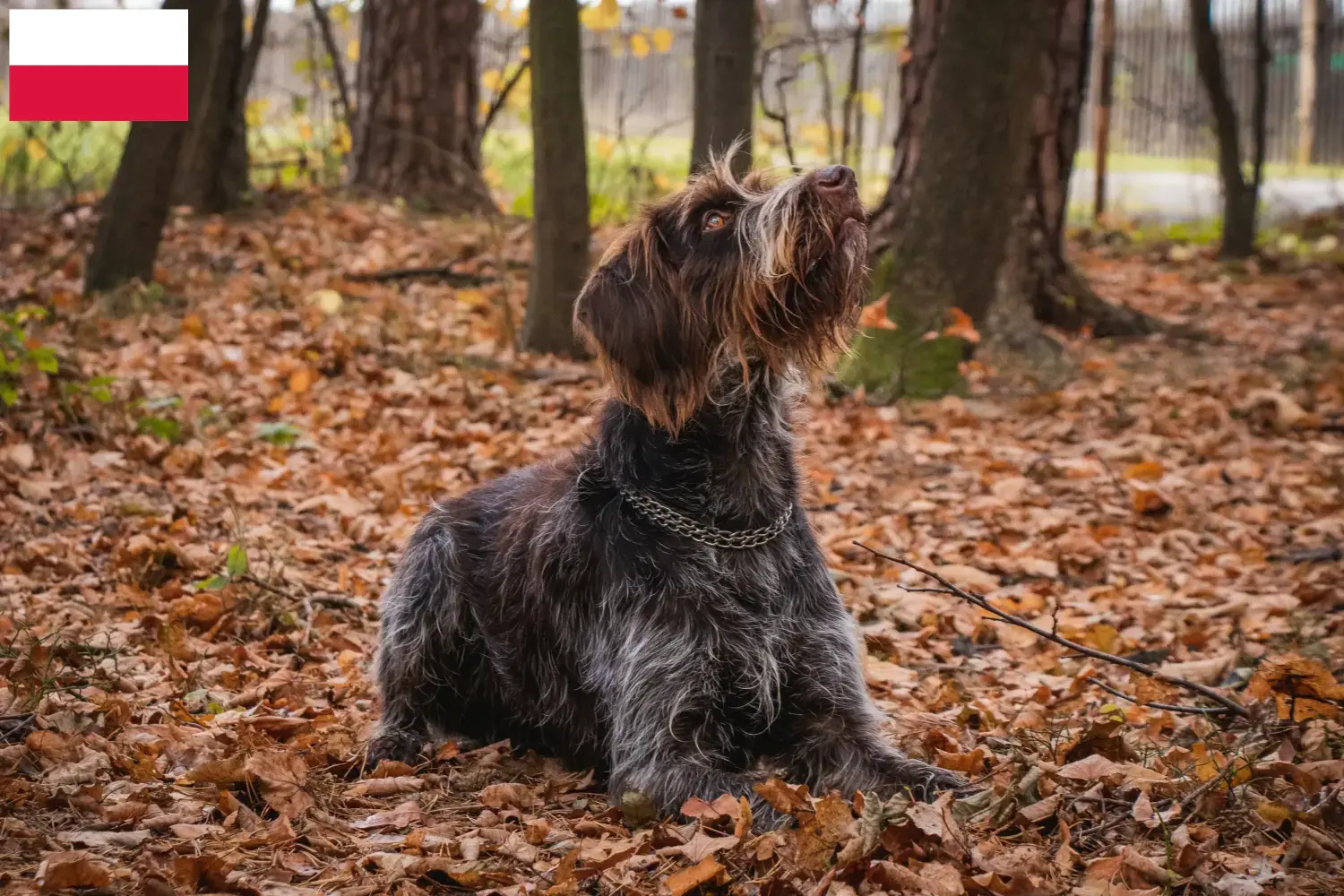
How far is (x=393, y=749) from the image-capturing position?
4.62m

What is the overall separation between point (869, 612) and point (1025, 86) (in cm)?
508

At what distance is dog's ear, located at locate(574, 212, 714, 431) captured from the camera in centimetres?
421

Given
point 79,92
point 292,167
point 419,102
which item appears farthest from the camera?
point 292,167

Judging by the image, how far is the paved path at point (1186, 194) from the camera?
20.3m

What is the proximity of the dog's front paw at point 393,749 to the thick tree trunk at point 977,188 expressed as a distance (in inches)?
220

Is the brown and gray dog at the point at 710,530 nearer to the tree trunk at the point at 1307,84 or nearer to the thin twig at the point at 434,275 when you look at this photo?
the thin twig at the point at 434,275

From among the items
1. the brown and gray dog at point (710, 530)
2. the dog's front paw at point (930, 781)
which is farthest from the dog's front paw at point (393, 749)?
the dog's front paw at point (930, 781)

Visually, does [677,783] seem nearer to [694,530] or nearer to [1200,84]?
[694,530]

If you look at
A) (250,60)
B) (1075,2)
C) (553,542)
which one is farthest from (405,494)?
(250,60)

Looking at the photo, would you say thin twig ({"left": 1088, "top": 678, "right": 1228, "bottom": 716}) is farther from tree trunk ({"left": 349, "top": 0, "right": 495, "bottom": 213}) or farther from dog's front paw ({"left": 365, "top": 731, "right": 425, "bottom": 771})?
tree trunk ({"left": 349, "top": 0, "right": 495, "bottom": 213})

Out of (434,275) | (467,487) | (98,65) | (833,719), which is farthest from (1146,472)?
(98,65)

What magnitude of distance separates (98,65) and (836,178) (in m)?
6.11

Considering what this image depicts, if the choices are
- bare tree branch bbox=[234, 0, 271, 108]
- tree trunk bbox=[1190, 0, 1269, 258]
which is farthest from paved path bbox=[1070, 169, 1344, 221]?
bare tree branch bbox=[234, 0, 271, 108]

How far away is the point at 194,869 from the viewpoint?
3.24m
